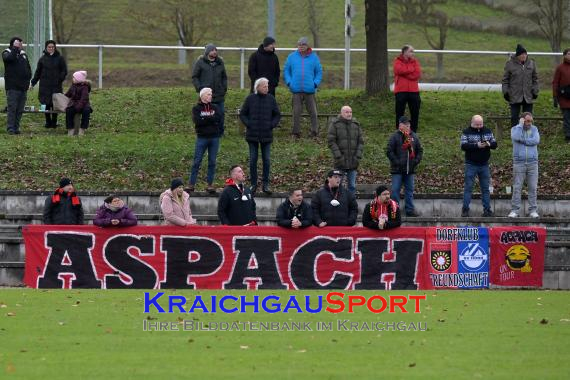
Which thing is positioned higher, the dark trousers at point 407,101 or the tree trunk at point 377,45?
the tree trunk at point 377,45

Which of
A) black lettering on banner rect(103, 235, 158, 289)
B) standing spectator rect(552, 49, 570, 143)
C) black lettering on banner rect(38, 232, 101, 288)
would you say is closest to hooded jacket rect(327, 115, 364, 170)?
black lettering on banner rect(103, 235, 158, 289)

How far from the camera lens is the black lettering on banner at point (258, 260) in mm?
20328

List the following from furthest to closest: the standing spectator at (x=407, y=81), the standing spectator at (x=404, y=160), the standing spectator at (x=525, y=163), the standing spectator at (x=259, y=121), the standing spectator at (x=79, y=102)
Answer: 1. the standing spectator at (x=79, y=102)
2. the standing spectator at (x=407, y=81)
3. the standing spectator at (x=259, y=121)
4. the standing spectator at (x=525, y=163)
5. the standing spectator at (x=404, y=160)

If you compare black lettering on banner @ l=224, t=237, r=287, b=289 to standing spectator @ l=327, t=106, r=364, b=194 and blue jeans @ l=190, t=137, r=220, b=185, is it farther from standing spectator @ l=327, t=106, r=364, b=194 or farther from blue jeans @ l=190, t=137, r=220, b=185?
blue jeans @ l=190, t=137, r=220, b=185

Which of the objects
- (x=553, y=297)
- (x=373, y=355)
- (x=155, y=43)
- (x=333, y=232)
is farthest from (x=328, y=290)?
(x=155, y=43)

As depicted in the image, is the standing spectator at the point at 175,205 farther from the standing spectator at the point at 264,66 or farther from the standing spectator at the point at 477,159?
the standing spectator at the point at 264,66

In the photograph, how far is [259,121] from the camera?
24094mm

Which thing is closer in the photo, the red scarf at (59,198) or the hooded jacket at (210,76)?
the red scarf at (59,198)

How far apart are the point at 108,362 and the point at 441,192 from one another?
13322 mm

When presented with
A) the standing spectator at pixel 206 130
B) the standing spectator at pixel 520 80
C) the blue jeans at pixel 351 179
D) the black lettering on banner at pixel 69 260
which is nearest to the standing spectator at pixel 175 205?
the black lettering on banner at pixel 69 260

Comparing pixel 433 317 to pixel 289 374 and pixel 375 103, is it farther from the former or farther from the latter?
pixel 375 103

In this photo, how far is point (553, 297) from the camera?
18641 mm

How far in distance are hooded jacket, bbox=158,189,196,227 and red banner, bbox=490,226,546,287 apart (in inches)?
195

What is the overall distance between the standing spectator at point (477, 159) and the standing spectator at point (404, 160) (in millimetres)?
958
